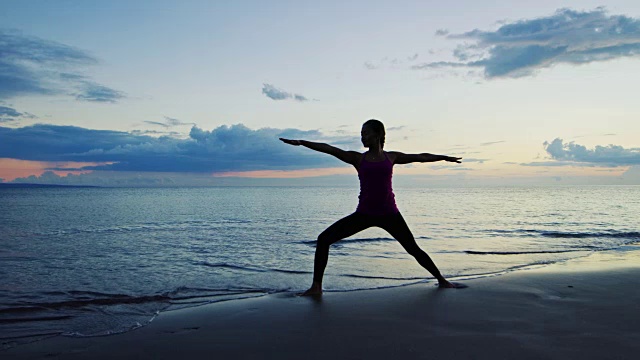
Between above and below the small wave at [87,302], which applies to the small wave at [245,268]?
below

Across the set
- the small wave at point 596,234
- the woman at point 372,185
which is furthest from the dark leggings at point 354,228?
the small wave at point 596,234

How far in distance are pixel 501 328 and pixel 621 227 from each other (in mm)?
19307

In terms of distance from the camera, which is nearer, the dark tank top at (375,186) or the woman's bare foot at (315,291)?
the dark tank top at (375,186)

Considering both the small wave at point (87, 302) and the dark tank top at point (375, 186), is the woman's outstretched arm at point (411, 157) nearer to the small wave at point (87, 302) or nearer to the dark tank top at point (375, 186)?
the dark tank top at point (375, 186)

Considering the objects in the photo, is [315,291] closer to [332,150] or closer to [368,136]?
[332,150]

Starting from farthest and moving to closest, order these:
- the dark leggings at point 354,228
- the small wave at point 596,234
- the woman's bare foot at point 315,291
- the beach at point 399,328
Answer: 1. the small wave at point 596,234
2. the woman's bare foot at point 315,291
3. the dark leggings at point 354,228
4. the beach at point 399,328

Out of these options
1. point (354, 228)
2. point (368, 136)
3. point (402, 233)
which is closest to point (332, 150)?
point (368, 136)

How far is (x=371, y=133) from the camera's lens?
6.60m

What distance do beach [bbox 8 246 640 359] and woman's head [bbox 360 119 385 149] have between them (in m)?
2.11

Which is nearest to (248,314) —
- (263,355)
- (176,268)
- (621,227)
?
(263,355)

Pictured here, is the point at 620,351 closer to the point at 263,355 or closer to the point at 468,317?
the point at 468,317

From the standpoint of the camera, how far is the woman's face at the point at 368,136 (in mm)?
6590

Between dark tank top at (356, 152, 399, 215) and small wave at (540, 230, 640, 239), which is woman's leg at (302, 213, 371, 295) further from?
small wave at (540, 230, 640, 239)

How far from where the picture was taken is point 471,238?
52.5ft
